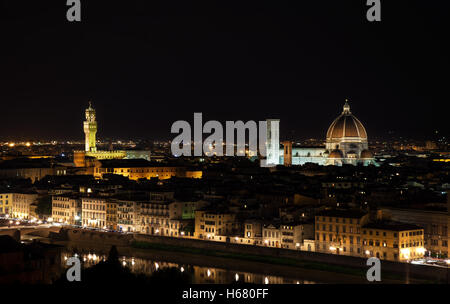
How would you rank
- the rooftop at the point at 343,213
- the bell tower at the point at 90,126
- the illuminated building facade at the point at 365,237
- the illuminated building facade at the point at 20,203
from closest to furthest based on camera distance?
the illuminated building facade at the point at 365,237 → the rooftop at the point at 343,213 → the illuminated building facade at the point at 20,203 → the bell tower at the point at 90,126

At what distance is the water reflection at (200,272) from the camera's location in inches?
1079

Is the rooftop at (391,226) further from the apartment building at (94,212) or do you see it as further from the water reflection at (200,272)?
the apartment building at (94,212)

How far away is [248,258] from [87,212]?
12.2 meters

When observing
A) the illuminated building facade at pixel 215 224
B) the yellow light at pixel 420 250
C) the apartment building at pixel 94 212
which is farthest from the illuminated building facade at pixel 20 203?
the yellow light at pixel 420 250

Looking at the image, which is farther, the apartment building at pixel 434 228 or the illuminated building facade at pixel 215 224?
the illuminated building facade at pixel 215 224

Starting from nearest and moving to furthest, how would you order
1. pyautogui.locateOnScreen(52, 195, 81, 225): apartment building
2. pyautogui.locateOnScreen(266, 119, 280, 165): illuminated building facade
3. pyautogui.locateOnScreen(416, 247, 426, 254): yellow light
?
pyautogui.locateOnScreen(416, 247, 426, 254): yellow light
pyautogui.locateOnScreen(52, 195, 81, 225): apartment building
pyautogui.locateOnScreen(266, 119, 280, 165): illuminated building facade

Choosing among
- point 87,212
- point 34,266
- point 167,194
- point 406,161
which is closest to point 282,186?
point 167,194

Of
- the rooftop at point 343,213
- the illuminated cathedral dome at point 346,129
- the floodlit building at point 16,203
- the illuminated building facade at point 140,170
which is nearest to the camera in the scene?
the rooftop at point 343,213

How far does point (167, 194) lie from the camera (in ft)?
132

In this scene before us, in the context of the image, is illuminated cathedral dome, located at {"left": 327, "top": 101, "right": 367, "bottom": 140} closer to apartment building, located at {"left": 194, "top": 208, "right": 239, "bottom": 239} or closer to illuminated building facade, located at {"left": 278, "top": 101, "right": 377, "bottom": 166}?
illuminated building facade, located at {"left": 278, "top": 101, "right": 377, "bottom": 166}

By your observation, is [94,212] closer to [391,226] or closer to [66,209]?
[66,209]

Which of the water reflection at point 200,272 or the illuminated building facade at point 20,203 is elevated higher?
the illuminated building facade at point 20,203

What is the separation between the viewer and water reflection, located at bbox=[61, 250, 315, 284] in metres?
27.4

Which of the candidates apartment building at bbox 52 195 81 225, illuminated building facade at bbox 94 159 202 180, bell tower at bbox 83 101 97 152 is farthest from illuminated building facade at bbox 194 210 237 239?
bell tower at bbox 83 101 97 152
